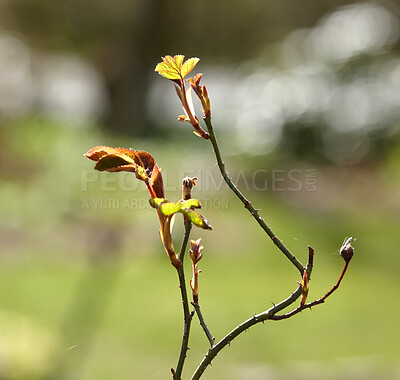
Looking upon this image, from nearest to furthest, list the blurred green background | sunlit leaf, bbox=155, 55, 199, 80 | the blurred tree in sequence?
sunlit leaf, bbox=155, 55, 199, 80, the blurred green background, the blurred tree

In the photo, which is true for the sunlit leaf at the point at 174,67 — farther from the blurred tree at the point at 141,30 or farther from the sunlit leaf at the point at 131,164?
the blurred tree at the point at 141,30

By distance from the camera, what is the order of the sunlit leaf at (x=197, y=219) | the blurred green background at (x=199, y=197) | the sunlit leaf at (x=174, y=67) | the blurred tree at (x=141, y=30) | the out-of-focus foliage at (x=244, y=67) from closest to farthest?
the sunlit leaf at (x=197, y=219)
the sunlit leaf at (x=174, y=67)
the blurred green background at (x=199, y=197)
the out-of-focus foliage at (x=244, y=67)
the blurred tree at (x=141, y=30)

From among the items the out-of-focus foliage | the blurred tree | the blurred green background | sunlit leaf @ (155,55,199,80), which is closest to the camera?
sunlit leaf @ (155,55,199,80)

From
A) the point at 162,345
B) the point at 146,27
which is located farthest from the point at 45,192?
the point at 146,27

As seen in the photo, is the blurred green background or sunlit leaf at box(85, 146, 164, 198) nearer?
sunlit leaf at box(85, 146, 164, 198)

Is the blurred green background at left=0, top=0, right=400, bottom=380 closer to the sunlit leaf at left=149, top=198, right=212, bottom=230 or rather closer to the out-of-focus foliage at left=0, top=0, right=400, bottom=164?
the out-of-focus foliage at left=0, top=0, right=400, bottom=164

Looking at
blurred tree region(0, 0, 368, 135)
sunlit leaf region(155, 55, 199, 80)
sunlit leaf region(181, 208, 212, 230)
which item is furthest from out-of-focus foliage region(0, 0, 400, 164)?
sunlit leaf region(181, 208, 212, 230)

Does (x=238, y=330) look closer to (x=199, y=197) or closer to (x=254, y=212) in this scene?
(x=254, y=212)

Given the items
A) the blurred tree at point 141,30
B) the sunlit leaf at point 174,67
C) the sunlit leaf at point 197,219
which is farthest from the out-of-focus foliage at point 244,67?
the sunlit leaf at point 197,219
